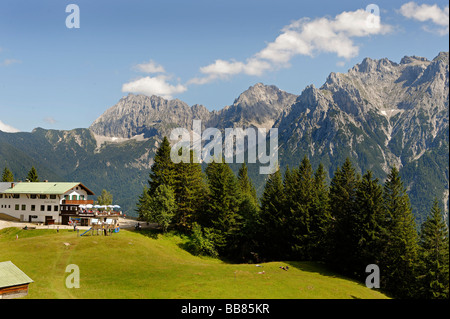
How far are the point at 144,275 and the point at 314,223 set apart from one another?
1570 inches

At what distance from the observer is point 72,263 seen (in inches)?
2243

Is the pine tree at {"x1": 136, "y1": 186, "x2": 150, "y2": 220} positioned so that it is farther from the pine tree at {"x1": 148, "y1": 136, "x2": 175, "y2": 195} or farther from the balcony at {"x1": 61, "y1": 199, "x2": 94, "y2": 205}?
the balcony at {"x1": 61, "y1": 199, "x2": 94, "y2": 205}

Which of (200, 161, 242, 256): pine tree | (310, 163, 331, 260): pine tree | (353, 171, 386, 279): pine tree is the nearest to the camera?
(353, 171, 386, 279): pine tree

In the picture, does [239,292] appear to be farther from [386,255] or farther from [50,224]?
[50,224]

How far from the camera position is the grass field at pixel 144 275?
1789 inches

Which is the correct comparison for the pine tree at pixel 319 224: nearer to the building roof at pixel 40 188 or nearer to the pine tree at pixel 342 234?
the pine tree at pixel 342 234

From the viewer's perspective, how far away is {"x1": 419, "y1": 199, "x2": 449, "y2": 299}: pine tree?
55.1m

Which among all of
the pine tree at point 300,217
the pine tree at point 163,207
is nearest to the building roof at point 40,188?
the pine tree at point 163,207

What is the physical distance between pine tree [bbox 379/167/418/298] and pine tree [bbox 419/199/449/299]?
1982 mm

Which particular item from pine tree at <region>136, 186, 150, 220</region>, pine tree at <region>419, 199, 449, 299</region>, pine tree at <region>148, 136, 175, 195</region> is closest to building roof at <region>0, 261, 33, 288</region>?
pine tree at <region>148, 136, 175, 195</region>

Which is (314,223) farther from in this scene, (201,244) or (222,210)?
(201,244)

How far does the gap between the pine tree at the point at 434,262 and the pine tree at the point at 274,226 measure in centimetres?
2744

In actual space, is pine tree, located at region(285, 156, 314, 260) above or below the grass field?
above

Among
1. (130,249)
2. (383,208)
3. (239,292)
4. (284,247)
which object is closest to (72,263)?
(130,249)
